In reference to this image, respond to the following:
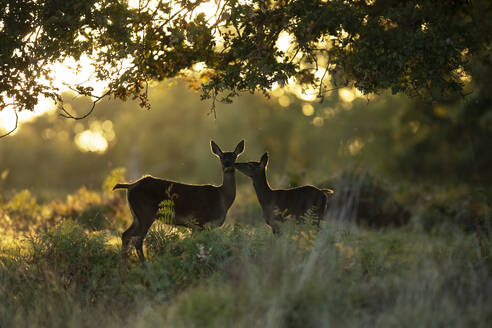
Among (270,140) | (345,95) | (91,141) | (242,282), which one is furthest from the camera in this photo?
(91,141)

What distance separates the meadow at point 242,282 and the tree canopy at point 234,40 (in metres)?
2.44

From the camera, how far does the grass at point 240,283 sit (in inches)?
268

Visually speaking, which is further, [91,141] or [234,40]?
[91,141]

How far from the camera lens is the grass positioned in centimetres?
680

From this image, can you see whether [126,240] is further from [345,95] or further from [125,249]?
[345,95]

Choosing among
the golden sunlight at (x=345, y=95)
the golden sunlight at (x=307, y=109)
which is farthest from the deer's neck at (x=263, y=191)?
the golden sunlight at (x=307, y=109)

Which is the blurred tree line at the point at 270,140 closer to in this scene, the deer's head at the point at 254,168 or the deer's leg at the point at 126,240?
the deer's head at the point at 254,168

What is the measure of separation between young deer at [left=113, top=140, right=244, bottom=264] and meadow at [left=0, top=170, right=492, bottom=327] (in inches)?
11.8

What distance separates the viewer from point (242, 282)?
24.2 ft

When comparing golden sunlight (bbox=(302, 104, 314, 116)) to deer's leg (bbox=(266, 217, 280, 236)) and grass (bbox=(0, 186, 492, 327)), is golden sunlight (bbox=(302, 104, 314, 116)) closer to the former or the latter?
deer's leg (bbox=(266, 217, 280, 236))

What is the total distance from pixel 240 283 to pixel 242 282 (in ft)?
0.21

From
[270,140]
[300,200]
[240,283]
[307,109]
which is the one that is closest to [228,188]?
[300,200]

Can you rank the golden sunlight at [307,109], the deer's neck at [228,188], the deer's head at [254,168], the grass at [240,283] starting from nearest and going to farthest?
1. the grass at [240,283]
2. the deer's neck at [228,188]
3. the deer's head at [254,168]
4. the golden sunlight at [307,109]

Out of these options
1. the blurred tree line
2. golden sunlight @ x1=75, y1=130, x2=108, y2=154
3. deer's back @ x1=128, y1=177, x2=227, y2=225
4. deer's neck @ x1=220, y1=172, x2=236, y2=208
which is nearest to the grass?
deer's back @ x1=128, y1=177, x2=227, y2=225
